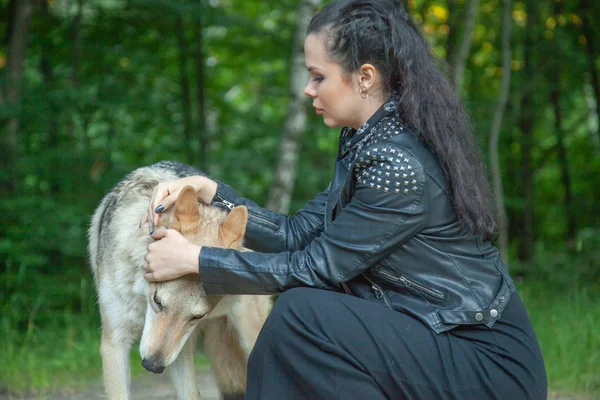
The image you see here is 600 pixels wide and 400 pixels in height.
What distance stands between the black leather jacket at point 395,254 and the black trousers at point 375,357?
0.23 ft

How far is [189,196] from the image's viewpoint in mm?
2807

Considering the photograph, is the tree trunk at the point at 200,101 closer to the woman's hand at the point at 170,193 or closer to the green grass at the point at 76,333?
the green grass at the point at 76,333

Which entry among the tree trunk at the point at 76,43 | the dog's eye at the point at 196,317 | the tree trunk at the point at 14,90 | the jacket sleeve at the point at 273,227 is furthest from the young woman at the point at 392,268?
the tree trunk at the point at 76,43

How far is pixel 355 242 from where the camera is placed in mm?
2473

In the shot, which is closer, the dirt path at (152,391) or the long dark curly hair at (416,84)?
the long dark curly hair at (416,84)

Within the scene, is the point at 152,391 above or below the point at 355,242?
below

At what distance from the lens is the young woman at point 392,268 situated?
8.04 feet

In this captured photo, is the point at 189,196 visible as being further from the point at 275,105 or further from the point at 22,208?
the point at 275,105

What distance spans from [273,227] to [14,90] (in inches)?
174

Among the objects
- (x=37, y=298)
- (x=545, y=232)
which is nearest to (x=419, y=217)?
(x=37, y=298)

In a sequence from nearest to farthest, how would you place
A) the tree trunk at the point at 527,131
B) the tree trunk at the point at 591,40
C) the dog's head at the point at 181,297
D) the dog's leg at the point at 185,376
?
the dog's head at the point at 181,297 < the dog's leg at the point at 185,376 < the tree trunk at the point at 591,40 < the tree trunk at the point at 527,131

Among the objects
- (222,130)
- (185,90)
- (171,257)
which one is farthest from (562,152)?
(171,257)

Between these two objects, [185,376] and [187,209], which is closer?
[187,209]

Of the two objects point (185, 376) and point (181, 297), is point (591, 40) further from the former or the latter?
point (181, 297)
